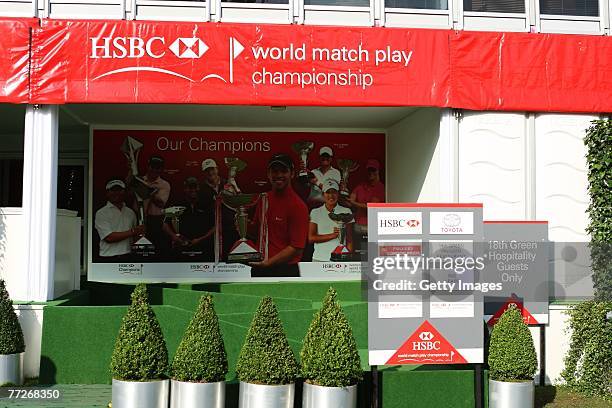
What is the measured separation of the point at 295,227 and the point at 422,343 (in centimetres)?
584

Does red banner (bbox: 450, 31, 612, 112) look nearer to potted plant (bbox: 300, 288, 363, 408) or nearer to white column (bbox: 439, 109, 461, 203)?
white column (bbox: 439, 109, 461, 203)

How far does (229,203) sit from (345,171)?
241 centimetres

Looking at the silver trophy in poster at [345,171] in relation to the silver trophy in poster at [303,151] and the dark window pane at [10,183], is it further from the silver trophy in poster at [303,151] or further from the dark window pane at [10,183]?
the dark window pane at [10,183]

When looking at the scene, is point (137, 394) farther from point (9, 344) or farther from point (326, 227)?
point (326, 227)

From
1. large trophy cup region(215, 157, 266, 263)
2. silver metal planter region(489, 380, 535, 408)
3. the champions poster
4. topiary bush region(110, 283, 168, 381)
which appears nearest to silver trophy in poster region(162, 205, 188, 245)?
the champions poster

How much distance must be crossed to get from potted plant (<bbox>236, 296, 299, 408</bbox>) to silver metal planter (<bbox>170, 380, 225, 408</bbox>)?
0.26 metres

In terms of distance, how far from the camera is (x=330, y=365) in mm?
6875

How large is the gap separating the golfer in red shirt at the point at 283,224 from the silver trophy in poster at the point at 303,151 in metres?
0.20

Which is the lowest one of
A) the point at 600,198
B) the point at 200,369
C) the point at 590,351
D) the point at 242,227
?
the point at 590,351

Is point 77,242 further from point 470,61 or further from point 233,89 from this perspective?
point 470,61

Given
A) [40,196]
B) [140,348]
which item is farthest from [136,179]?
[140,348]

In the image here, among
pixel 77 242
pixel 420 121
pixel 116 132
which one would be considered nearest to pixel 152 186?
pixel 116 132

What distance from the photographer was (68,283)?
10.5 meters

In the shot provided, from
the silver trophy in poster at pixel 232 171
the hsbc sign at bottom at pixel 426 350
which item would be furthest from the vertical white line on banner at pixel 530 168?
the silver trophy in poster at pixel 232 171
